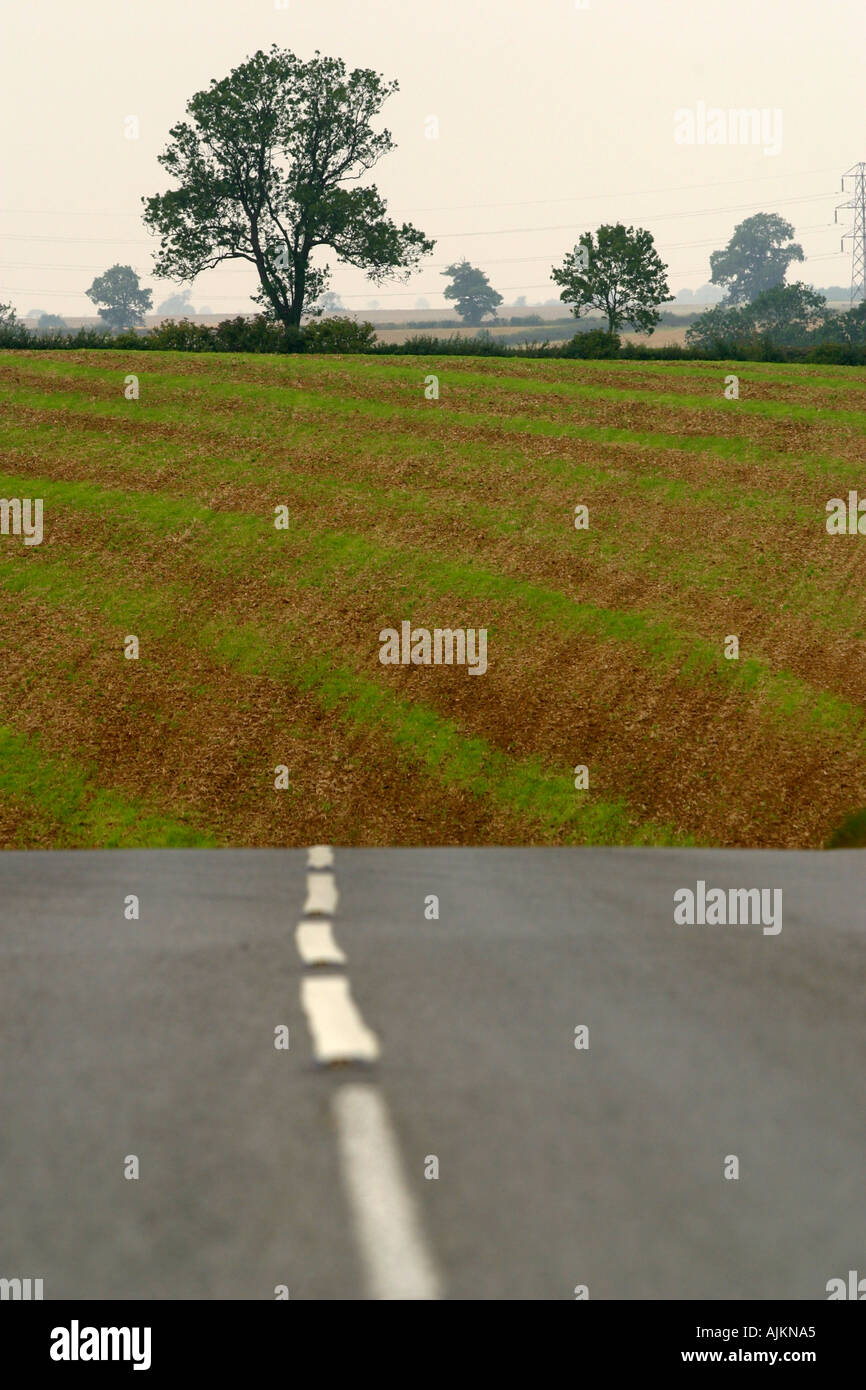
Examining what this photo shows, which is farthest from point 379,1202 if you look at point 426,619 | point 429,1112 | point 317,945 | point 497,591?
point 497,591

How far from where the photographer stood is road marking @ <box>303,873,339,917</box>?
847cm

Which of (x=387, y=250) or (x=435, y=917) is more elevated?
(x=387, y=250)

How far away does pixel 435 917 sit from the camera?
8.22 metres

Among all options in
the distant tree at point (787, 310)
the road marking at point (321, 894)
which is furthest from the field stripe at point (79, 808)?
the distant tree at point (787, 310)

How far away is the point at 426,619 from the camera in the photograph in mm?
21312

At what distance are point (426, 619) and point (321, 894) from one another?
12.3 metres

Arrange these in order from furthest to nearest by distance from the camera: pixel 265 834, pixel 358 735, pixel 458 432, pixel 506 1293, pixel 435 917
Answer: pixel 458 432, pixel 358 735, pixel 265 834, pixel 435 917, pixel 506 1293

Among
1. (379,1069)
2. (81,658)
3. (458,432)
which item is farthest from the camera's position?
(458,432)

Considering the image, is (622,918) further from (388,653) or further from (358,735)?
(388,653)

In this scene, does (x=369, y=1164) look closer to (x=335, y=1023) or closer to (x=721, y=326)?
(x=335, y=1023)

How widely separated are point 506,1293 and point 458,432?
93.1 feet

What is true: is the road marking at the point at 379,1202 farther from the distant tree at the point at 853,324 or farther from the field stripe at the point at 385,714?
the distant tree at the point at 853,324

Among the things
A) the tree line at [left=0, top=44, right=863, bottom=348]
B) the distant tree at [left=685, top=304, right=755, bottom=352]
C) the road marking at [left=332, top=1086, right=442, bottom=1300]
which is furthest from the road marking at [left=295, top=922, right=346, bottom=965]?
the distant tree at [left=685, top=304, right=755, bottom=352]

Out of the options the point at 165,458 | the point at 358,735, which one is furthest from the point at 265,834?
the point at 165,458
